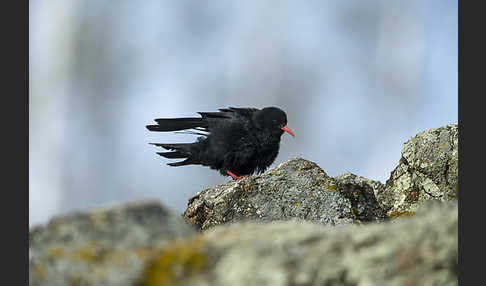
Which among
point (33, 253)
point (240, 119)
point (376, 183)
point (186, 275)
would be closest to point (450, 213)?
point (186, 275)

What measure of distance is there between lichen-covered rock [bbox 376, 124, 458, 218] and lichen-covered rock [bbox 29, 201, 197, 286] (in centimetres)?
425

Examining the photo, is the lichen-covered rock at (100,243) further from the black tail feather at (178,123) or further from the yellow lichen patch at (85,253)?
the black tail feather at (178,123)

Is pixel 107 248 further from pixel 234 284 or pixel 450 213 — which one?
pixel 450 213

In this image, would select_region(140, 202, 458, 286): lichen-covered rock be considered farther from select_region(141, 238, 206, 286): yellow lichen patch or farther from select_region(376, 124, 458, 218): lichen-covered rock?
select_region(376, 124, 458, 218): lichen-covered rock

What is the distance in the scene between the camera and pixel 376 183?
687 centimetres

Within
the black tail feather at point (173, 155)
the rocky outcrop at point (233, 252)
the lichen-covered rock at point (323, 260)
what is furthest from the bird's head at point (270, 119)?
the lichen-covered rock at point (323, 260)

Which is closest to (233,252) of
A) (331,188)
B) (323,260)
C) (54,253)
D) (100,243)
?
(323,260)

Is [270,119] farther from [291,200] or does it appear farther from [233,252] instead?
[233,252]

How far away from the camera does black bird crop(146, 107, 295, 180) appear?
802 cm

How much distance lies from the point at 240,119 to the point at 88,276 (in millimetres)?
6118

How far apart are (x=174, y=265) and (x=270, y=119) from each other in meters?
6.05

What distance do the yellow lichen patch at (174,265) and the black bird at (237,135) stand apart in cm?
582

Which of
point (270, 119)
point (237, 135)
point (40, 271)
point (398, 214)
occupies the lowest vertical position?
point (398, 214)

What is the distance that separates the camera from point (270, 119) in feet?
26.5
